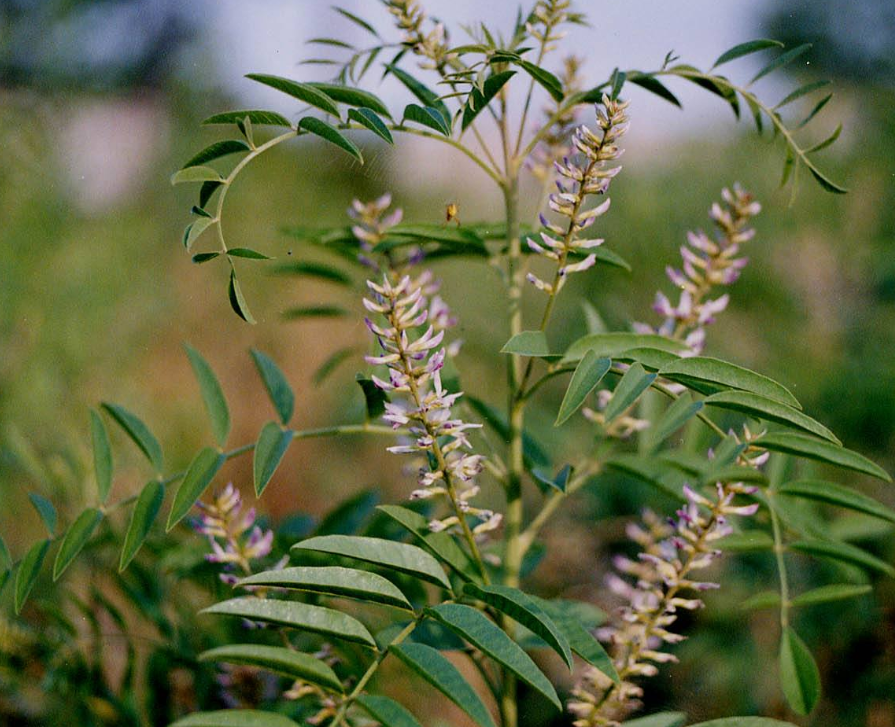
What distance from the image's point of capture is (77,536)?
1.57ft

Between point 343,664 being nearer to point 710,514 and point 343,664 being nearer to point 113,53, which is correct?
point 710,514

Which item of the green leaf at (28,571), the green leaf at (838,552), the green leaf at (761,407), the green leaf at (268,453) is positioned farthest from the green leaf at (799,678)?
the green leaf at (28,571)

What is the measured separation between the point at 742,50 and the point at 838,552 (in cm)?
29

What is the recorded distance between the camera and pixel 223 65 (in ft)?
9.38

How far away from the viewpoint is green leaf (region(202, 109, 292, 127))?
Result: 38 cm

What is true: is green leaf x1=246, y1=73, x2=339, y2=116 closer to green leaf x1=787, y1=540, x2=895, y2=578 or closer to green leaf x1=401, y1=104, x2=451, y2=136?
green leaf x1=401, y1=104, x2=451, y2=136

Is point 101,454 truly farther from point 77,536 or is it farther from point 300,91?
point 300,91

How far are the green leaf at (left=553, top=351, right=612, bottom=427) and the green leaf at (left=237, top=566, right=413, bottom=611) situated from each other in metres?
0.11

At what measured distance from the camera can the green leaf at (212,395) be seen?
0.56m

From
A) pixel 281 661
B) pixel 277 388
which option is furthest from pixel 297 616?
pixel 277 388

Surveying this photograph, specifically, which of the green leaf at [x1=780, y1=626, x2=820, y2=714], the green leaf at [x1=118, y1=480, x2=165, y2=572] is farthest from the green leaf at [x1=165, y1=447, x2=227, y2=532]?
the green leaf at [x1=780, y1=626, x2=820, y2=714]

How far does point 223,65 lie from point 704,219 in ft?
5.88

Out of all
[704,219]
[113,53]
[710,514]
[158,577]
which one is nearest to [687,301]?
[710,514]

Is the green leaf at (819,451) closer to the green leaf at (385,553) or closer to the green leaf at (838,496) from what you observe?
the green leaf at (838,496)
